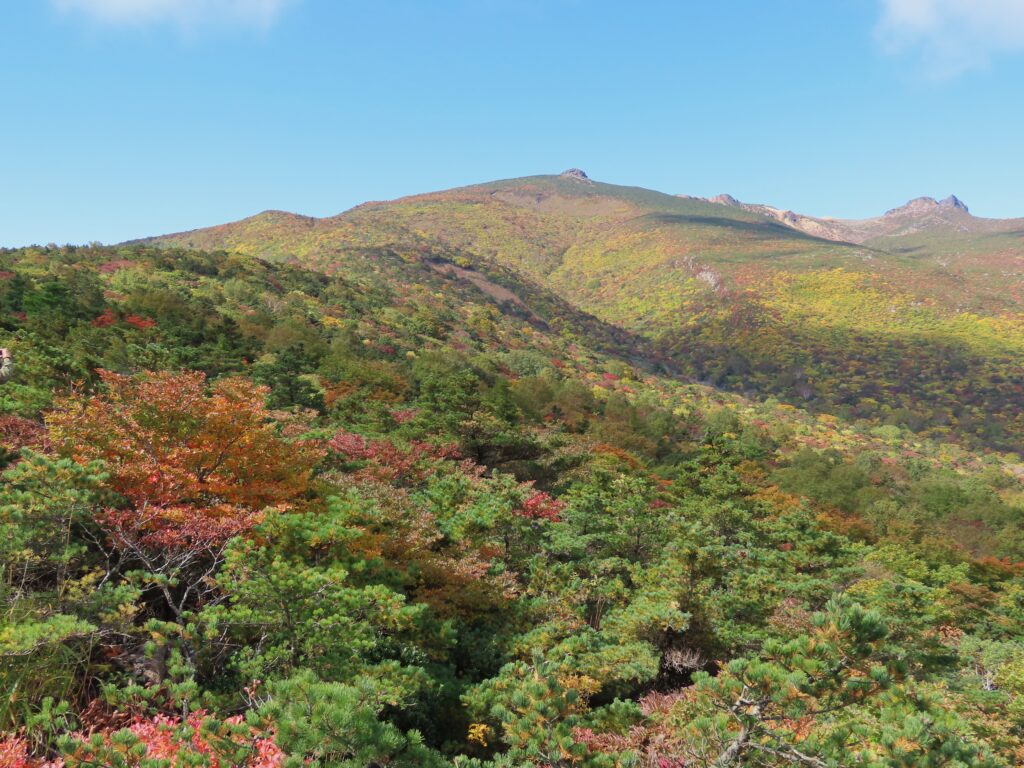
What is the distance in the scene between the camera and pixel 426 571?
11.6 metres

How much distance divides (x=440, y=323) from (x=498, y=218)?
13889 cm

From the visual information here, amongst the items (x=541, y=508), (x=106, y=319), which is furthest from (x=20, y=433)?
(x=106, y=319)

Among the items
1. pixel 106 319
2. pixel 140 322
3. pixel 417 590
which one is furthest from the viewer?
pixel 140 322

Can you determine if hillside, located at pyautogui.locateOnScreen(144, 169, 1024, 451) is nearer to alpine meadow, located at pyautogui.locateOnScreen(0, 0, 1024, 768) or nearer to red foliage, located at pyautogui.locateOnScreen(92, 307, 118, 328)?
alpine meadow, located at pyautogui.locateOnScreen(0, 0, 1024, 768)

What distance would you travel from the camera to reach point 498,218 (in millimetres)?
196875

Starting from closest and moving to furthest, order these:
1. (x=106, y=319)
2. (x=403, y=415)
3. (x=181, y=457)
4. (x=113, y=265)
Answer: (x=181, y=457) < (x=403, y=415) < (x=106, y=319) < (x=113, y=265)

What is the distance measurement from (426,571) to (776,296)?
463ft

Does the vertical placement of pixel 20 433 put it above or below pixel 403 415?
above

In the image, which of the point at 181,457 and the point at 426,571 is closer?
the point at 181,457

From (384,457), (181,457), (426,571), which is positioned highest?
(181,457)

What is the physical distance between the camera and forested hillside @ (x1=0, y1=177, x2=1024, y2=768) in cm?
537

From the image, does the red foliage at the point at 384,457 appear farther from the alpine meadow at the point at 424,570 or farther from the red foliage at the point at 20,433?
the red foliage at the point at 20,433

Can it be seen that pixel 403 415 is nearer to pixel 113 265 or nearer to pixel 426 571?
pixel 426 571

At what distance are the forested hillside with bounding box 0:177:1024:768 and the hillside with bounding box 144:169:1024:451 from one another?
161ft
